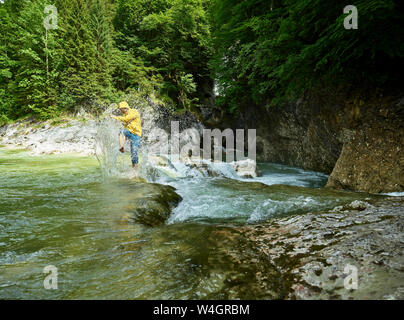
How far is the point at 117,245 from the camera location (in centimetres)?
200

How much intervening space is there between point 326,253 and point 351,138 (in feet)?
16.6

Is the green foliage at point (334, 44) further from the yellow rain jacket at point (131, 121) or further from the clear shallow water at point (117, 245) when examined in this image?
the yellow rain jacket at point (131, 121)

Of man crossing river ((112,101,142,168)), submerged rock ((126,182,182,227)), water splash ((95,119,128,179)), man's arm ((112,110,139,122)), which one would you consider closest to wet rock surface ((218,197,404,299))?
submerged rock ((126,182,182,227))

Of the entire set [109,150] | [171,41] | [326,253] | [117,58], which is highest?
[171,41]

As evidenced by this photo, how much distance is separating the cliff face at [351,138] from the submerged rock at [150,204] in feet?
14.3

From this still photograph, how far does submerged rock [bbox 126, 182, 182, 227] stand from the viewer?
9.78ft

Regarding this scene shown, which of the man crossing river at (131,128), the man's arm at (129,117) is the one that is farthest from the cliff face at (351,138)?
the man's arm at (129,117)

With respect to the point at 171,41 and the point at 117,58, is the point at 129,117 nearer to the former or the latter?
the point at 117,58

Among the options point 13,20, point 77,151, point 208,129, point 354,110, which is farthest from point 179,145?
point 13,20

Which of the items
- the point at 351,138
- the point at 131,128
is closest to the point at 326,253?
the point at 351,138

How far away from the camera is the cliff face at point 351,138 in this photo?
14.9 feet

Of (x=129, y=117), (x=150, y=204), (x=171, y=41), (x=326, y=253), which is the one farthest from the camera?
(x=171, y=41)

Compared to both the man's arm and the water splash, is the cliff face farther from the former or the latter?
the water splash
